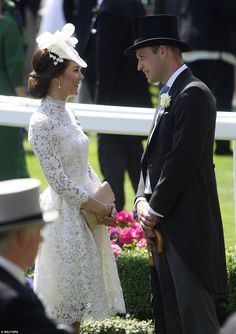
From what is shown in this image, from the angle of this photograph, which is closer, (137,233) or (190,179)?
(190,179)

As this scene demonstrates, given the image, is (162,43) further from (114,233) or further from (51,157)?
(114,233)

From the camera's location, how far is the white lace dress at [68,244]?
6.25 meters

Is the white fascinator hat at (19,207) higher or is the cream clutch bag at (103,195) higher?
the white fascinator hat at (19,207)

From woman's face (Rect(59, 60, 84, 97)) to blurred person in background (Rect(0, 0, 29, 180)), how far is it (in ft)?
11.4

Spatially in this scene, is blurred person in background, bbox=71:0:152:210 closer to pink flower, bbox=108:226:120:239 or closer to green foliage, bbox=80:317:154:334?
pink flower, bbox=108:226:120:239

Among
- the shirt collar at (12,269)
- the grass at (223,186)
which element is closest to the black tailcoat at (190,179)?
the shirt collar at (12,269)

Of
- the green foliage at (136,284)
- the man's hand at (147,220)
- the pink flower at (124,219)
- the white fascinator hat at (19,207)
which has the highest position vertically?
the white fascinator hat at (19,207)

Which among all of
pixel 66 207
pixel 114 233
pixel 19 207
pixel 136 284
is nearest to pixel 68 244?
pixel 66 207

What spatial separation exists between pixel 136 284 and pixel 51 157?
53.4 inches

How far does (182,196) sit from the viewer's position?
19.3 feet

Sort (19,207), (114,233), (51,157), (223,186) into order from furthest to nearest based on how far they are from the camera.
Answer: (223,186), (114,233), (51,157), (19,207)

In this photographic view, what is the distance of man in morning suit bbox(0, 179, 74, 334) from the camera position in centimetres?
366

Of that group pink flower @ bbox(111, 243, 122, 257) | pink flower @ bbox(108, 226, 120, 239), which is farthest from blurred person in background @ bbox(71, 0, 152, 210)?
pink flower @ bbox(111, 243, 122, 257)

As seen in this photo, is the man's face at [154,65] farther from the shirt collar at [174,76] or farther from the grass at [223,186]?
the grass at [223,186]
